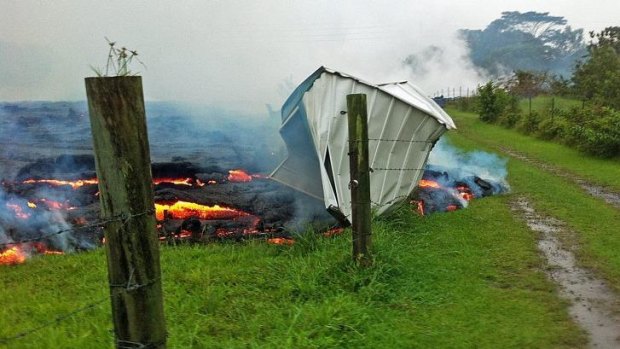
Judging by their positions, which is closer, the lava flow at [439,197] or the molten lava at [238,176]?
the lava flow at [439,197]

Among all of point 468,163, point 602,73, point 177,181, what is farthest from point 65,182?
point 602,73

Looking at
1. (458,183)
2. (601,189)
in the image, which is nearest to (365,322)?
(458,183)

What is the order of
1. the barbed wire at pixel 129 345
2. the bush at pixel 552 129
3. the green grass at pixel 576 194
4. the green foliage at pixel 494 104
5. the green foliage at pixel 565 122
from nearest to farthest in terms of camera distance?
1. the barbed wire at pixel 129 345
2. the green grass at pixel 576 194
3. the green foliage at pixel 565 122
4. the bush at pixel 552 129
5. the green foliage at pixel 494 104

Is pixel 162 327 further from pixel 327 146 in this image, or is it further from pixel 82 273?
pixel 327 146

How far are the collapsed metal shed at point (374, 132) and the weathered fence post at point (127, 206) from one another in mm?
4855

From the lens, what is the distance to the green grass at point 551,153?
13.0m

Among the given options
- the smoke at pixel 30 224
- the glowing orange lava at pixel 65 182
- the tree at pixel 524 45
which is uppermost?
the tree at pixel 524 45

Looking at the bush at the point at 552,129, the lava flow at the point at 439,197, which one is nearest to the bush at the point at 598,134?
the bush at the point at 552,129

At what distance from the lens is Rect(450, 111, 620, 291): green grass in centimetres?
700

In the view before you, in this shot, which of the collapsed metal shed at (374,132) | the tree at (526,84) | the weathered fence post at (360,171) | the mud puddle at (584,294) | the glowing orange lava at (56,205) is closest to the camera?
the mud puddle at (584,294)

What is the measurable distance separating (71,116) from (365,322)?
12680mm

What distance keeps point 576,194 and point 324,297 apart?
775 centimetres

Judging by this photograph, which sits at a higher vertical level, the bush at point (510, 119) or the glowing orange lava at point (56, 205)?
the bush at point (510, 119)

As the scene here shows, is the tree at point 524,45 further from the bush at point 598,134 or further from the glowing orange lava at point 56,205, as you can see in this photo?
the glowing orange lava at point 56,205
